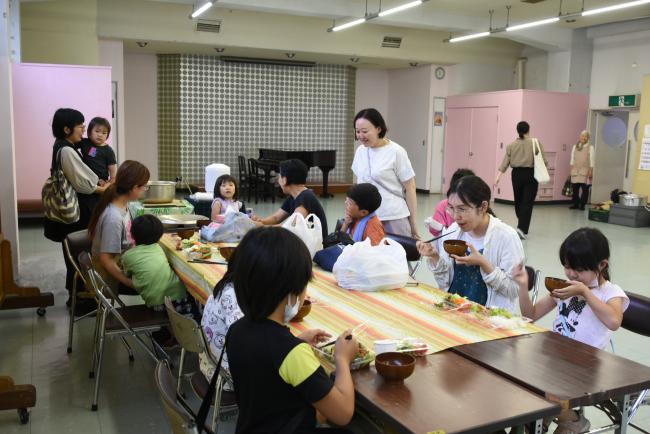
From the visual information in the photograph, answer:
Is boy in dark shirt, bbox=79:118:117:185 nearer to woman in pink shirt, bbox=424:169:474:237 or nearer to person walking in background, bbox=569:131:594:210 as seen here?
woman in pink shirt, bbox=424:169:474:237

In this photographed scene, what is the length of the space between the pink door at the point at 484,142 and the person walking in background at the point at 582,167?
5.43ft

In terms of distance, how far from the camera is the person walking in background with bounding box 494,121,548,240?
26.5 feet

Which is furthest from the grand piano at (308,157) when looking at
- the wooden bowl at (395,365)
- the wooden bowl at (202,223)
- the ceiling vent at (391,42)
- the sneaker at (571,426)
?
the wooden bowl at (395,365)

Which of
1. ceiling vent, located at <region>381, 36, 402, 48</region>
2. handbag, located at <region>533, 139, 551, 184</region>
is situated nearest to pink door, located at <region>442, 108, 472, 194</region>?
ceiling vent, located at <region>381, 36, 402, 48</region>

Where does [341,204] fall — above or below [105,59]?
below

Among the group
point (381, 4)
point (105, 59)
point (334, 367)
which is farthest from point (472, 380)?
point (105, 59)

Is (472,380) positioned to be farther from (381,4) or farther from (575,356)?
(381,4)

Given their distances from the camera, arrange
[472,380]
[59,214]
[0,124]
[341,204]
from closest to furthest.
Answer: [472,380] → [59,214] → [0,124] → [341,204]

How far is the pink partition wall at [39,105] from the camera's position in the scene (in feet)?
26.5

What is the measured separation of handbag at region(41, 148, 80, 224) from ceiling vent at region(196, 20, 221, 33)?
A: 23.1ft

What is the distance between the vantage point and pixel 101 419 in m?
2.93

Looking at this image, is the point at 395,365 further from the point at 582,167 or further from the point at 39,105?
the point at 582,167

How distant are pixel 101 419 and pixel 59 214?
6.83 feet

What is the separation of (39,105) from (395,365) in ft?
25.7
